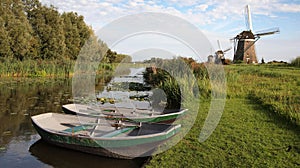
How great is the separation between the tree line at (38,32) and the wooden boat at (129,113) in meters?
17.0

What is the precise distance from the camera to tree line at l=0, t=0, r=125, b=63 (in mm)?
24266

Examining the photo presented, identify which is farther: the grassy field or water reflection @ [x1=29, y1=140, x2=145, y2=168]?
water reflection @ [x1=29, y1=140, x2=145, y2=168]

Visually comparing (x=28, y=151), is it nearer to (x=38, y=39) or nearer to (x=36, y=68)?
(x=36, y=68)

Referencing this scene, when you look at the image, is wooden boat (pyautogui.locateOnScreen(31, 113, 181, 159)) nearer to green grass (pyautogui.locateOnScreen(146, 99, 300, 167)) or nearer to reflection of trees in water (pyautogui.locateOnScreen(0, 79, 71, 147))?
green grass (pyautogui.locateOnScreen(146, 99, 300, 167))

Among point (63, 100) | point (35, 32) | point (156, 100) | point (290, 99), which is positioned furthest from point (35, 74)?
point (290, 99)

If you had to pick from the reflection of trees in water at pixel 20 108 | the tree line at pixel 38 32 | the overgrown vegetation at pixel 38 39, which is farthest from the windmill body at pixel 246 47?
the reflection of trees in water at pixel 20 108

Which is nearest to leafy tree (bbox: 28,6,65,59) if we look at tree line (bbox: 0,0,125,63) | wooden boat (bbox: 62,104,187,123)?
tree line (bbox: 0,0,125,63)

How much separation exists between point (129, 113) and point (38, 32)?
976 inches

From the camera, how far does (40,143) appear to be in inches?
280

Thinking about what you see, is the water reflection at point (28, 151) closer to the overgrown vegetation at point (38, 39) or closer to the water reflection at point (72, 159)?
the water reflection at point (72, 159)

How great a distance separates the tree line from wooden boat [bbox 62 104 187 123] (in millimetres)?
16965

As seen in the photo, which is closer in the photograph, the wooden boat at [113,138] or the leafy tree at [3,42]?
the wooden boat at [113,138]

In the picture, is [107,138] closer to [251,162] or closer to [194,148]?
[194,148]

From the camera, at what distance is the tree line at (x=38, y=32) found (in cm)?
2427
